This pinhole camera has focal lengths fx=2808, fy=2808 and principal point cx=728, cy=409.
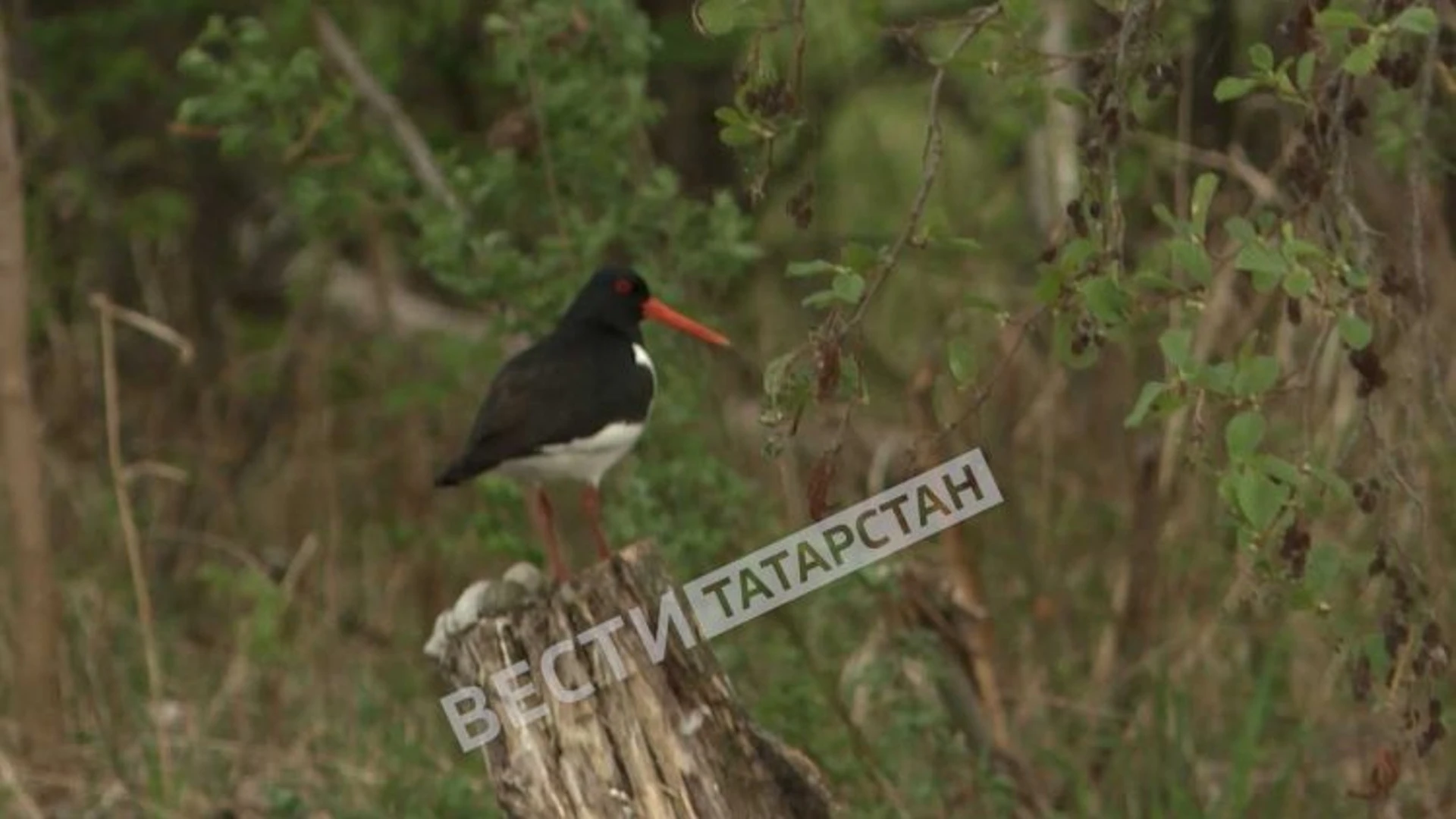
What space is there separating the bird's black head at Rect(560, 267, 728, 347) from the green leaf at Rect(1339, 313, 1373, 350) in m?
2.85

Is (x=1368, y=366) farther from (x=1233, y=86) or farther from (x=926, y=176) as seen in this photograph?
(x=926, y=176)

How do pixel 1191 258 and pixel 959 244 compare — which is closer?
pixel 1191 258

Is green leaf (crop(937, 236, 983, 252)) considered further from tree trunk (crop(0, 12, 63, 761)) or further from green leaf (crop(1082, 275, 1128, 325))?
tree trunk (crop(0, 12, 63, 761))

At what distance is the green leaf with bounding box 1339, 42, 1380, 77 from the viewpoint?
3.50 meters

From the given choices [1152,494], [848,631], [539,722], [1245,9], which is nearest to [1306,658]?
[1152,494]

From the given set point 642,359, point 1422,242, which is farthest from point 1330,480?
point 642,359

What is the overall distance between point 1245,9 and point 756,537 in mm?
2942

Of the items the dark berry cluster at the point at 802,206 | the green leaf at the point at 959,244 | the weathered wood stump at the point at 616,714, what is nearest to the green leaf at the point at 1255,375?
the green leaf at the point at 959,244

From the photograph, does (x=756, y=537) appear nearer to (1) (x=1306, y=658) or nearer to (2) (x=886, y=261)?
(1) (x=1306, y=658)

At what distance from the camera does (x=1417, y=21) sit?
11.4ft

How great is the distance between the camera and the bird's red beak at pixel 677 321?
6.47 m

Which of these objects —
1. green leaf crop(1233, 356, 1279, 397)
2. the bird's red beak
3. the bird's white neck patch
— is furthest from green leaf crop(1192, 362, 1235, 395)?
the bird's red beak

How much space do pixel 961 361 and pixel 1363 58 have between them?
2.29 feet

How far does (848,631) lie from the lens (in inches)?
293
